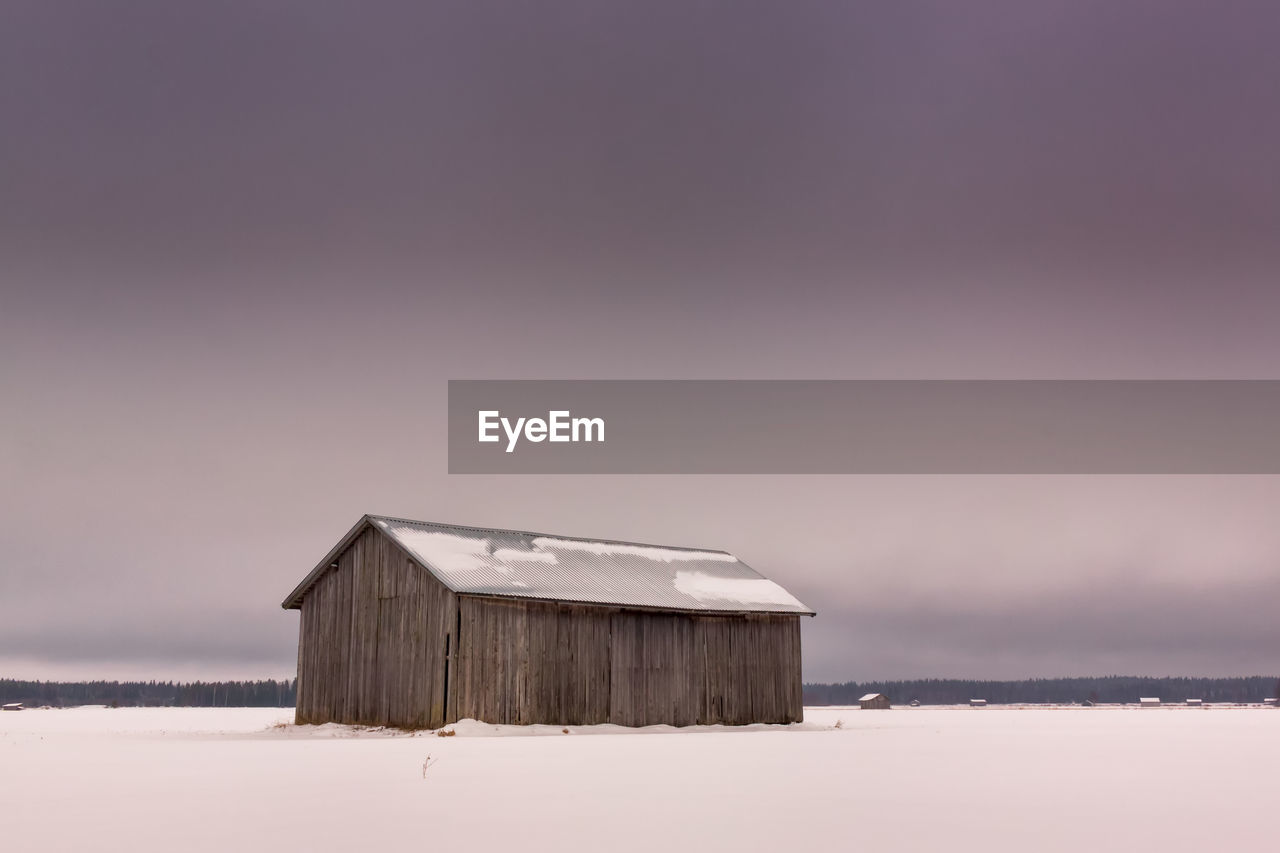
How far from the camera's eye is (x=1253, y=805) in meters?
14.1

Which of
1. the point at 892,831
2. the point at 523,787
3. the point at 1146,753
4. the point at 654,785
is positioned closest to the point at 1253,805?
the point at 892,831

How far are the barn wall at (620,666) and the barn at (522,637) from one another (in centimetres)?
5

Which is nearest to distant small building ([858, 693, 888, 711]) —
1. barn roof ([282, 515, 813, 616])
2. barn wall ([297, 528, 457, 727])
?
barn roof ([282, 515, 813, 616])

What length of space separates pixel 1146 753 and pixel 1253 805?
12.4 meters

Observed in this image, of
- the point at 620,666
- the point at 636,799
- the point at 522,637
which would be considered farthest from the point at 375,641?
the point at 636,799

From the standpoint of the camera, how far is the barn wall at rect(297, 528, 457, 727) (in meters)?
36.9

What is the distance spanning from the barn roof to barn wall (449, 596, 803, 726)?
63cm

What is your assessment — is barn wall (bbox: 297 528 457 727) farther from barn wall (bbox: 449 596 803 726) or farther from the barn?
barn wall (bbox: 449 596 803 726)

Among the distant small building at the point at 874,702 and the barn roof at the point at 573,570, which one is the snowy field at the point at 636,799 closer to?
the barn roof at the point at 573,570

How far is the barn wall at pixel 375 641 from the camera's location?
121 ft

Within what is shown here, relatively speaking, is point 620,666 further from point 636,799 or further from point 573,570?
point 636,799

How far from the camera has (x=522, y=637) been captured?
125 feet

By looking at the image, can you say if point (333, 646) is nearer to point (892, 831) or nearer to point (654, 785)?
point (654, 785)

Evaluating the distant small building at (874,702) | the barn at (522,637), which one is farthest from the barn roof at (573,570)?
the distant small building at (874,702)
